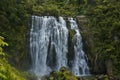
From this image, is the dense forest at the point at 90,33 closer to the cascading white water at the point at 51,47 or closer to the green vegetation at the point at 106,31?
the green vegetation at the point at 106,31

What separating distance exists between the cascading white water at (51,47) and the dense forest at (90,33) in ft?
1.73

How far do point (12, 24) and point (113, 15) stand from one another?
25.3ft

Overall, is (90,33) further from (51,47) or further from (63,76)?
(63,76)

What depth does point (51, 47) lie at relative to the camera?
→ 1847 centimetres

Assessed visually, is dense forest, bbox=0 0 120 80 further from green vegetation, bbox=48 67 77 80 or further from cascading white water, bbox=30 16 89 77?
green vegetation, bbox=48 67 77 80

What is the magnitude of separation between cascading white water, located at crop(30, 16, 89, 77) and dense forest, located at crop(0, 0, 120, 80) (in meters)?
0.53

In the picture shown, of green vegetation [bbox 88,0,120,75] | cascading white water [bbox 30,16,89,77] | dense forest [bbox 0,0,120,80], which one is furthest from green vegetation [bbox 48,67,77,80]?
green vegetation [bbox 88,0,120,75]

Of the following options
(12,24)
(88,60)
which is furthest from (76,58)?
(12,24)

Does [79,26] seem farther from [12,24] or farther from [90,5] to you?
[12,24]

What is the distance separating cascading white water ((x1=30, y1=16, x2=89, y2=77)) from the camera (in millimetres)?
17969

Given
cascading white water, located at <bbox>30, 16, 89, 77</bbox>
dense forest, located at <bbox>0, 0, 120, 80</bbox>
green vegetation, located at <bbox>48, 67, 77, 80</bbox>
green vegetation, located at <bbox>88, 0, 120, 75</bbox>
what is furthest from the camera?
cascading white water, located at <bbox>30, 16, 89, 77</bbox>

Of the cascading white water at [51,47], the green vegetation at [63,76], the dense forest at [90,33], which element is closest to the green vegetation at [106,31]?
the dense forest at [90,33]

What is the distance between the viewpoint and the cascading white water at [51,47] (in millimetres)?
17969

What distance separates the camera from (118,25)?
18.0 metres
